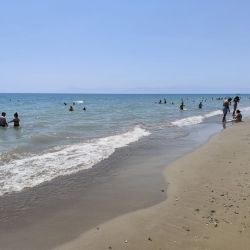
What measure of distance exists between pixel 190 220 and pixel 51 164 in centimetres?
620

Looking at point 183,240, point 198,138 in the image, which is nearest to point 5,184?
point 183,240

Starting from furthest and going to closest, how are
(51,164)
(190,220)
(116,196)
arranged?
(51,164) → (116,196) → (190,220)

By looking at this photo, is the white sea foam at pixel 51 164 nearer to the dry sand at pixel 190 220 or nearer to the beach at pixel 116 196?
the beach at pixel 116 196

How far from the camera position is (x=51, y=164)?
39.1 ft

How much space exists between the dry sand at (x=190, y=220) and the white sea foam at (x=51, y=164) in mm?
3029

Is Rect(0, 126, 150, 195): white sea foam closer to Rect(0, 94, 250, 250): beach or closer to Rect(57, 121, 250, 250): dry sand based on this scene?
Rect(0, 94, 250, 250): beach

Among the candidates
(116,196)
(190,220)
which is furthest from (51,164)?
(190,220)

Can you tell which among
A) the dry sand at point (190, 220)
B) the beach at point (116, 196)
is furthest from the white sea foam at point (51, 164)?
the dry sand at point (190, 220)

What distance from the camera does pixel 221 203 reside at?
24.6 feet

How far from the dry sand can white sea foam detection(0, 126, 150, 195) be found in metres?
3.03

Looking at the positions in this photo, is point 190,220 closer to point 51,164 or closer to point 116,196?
point 116,196

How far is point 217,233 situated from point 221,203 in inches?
58.3

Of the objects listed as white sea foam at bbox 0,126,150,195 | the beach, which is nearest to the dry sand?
the beach

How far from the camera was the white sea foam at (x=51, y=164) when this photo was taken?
32.0 ft
